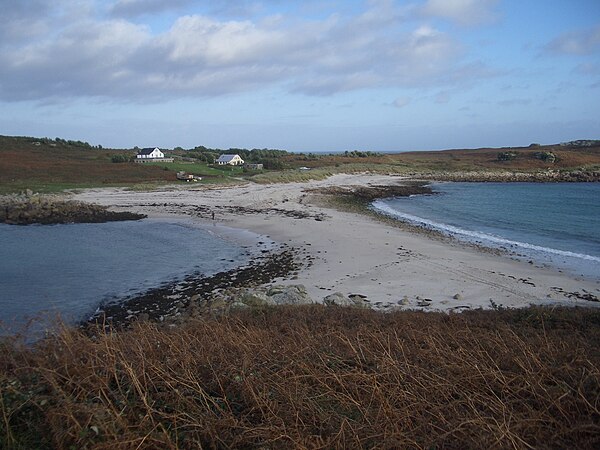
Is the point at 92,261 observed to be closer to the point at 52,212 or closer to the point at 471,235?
the point at 52,212

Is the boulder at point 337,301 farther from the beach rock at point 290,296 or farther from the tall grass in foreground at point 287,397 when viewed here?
the tall grass in foreground at point 287,397

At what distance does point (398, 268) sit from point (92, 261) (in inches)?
485

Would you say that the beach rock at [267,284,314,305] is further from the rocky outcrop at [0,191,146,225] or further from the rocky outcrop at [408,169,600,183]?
the rocky outcrop at [408,169,600,183]

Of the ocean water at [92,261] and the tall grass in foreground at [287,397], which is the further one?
the ocean water at [92,261]

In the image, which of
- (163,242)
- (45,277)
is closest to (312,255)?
(163,242)

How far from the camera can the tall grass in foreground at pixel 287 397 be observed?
3.60 meters

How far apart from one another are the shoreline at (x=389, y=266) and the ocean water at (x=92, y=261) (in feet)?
10.7

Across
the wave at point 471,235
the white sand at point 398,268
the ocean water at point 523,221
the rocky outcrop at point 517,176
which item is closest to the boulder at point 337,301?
the white sand at point 398,268

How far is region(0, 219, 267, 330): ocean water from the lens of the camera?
1361 cm

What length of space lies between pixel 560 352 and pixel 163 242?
64.3 feet

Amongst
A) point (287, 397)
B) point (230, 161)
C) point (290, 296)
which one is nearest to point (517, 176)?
point (230, 161)

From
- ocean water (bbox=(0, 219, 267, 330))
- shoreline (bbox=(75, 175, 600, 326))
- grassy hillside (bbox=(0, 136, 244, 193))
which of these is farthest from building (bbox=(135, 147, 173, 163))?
ocean water (bbox=(0, 219, 267, 330))

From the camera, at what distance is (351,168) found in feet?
239

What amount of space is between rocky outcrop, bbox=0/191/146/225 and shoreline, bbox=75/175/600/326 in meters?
2.29
